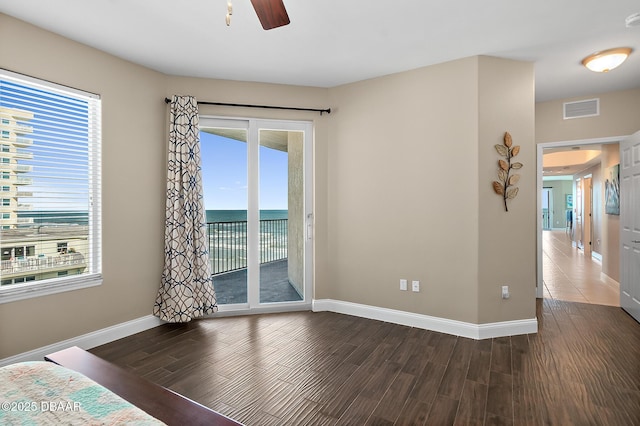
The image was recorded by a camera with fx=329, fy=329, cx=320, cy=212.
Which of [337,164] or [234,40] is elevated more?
[234,40]

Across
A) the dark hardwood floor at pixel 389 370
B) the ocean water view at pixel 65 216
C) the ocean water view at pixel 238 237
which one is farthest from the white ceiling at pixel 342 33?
the dark hardwood floor at pixel 389 370

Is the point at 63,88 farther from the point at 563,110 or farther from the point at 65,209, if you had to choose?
the point at 563,110

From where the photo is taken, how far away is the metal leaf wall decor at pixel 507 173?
3271mm

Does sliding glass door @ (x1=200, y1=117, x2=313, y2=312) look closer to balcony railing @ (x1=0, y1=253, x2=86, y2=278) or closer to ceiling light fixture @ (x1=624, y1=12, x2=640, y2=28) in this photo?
balcony railing @ (x1=0, y1=253, x2=86, y2=278)

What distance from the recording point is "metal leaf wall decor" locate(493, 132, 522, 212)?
3.27 meters

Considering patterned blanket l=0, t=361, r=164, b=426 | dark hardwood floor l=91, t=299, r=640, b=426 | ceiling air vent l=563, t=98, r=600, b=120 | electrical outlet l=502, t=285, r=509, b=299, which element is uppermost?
ceiling air vent l=563, t=98, r=600, b=120

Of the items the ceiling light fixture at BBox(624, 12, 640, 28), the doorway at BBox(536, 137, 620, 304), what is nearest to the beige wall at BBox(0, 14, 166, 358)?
the ceiling light fixture at BBox(624, 12, 640, 28)

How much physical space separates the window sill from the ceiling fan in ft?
8.49

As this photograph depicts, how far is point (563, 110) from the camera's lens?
441 cm

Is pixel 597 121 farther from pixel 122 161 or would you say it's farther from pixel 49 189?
pixel 49 189

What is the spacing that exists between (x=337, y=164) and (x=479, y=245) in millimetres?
1831

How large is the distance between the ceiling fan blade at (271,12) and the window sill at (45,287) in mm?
2703

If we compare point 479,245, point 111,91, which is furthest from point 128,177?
point 479,245

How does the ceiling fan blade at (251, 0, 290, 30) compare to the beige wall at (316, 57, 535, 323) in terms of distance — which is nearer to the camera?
the ceiling fan blade at (251, 0, 290, 30)
